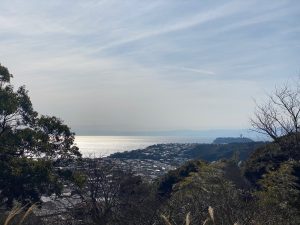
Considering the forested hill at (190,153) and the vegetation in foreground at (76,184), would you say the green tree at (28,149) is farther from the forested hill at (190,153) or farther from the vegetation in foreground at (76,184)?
the forested hill at (190,153)

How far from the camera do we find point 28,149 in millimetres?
17766

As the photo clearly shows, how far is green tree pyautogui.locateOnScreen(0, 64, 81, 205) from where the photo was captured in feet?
53.8

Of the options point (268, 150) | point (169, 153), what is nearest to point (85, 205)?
point (268, 150)

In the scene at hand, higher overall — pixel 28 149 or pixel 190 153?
pixel 28 149

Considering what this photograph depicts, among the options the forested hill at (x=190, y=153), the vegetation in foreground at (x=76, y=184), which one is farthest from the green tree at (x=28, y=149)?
the forested hill at (x=190, y=153)

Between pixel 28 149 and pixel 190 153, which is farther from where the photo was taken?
pixel 190 153

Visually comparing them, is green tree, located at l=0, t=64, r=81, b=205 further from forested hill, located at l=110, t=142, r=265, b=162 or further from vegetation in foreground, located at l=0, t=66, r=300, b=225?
forested hill, located at l=110, t=142, r=265, b=162

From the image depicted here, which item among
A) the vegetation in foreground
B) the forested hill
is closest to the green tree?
the vegetation in foreground

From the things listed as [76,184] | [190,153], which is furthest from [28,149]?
[190,153]

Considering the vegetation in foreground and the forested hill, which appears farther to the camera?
the forested hill

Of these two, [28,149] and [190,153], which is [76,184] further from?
[190,153]

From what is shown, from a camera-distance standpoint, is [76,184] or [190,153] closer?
[76,184]

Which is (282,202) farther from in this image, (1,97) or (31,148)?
(1,97)

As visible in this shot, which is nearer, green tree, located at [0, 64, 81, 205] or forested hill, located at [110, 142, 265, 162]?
green tree, located at [0, 64, 81, 205]
